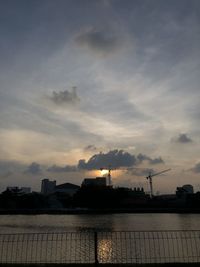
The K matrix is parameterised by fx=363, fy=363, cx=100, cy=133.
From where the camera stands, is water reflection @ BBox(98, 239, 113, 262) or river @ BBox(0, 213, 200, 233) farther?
river @ BBox(0, 213, 200, 233)

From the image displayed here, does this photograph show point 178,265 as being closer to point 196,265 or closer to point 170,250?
point 196,265

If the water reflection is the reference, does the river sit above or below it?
above

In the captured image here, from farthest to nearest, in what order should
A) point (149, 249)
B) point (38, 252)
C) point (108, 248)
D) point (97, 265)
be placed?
point (108, 248) < point (149, 249) < point (38, 252) < point (97, 265)

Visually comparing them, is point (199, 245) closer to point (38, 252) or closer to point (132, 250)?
point (132, 250)

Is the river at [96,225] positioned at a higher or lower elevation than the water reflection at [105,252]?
higher

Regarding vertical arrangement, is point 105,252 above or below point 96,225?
below

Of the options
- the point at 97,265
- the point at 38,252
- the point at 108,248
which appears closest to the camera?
the point at 97,265

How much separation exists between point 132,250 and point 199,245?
990cm

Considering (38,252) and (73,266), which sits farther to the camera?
(38,252)

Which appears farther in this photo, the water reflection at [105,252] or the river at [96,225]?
the river at [96,225]

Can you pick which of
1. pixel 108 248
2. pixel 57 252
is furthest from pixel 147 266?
pixel 108 248

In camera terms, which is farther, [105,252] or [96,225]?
[96,225]

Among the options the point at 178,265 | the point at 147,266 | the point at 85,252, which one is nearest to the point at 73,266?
the point at 147,266

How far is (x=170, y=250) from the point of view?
40.1 metres
